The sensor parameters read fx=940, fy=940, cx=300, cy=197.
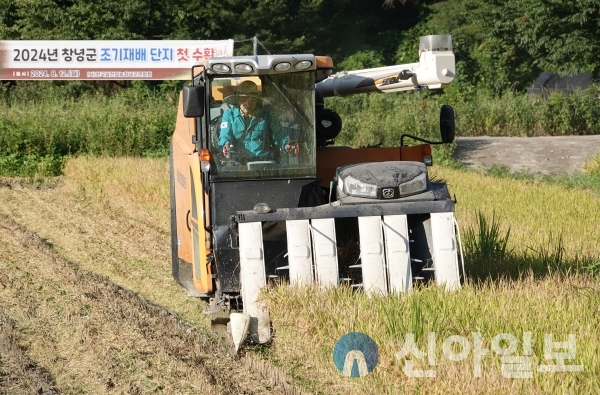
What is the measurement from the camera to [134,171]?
1741cm

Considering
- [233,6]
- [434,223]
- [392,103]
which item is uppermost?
[233,6]

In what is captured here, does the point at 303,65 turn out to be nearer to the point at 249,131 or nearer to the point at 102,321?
the point at 249,131

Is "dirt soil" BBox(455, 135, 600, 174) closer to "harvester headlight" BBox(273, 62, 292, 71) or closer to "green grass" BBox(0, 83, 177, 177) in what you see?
"green grass" BBox(0, 83, 177, 177)

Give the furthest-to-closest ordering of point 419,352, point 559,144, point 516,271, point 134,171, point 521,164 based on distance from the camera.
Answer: point 559,144 < point 521,164 < point 134,171 < point 516,271 < point 419,352

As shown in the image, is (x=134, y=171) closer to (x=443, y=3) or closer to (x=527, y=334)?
(x=527, y=334)

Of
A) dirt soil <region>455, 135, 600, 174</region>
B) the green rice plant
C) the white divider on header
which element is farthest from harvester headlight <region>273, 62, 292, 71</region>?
dirt soil <region>455, 135, 600, 174</region>

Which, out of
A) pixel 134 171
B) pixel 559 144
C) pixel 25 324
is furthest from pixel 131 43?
pixel 559 144

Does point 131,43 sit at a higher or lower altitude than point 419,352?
higher

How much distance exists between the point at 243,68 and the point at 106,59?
9244 mm

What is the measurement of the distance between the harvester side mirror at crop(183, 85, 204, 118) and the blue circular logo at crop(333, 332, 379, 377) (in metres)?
2.16

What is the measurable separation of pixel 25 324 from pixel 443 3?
3514cm

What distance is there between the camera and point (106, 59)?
1611 cm

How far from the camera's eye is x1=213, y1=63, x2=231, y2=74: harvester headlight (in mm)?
7363

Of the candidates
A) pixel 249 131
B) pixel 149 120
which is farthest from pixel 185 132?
pixel 149 120
